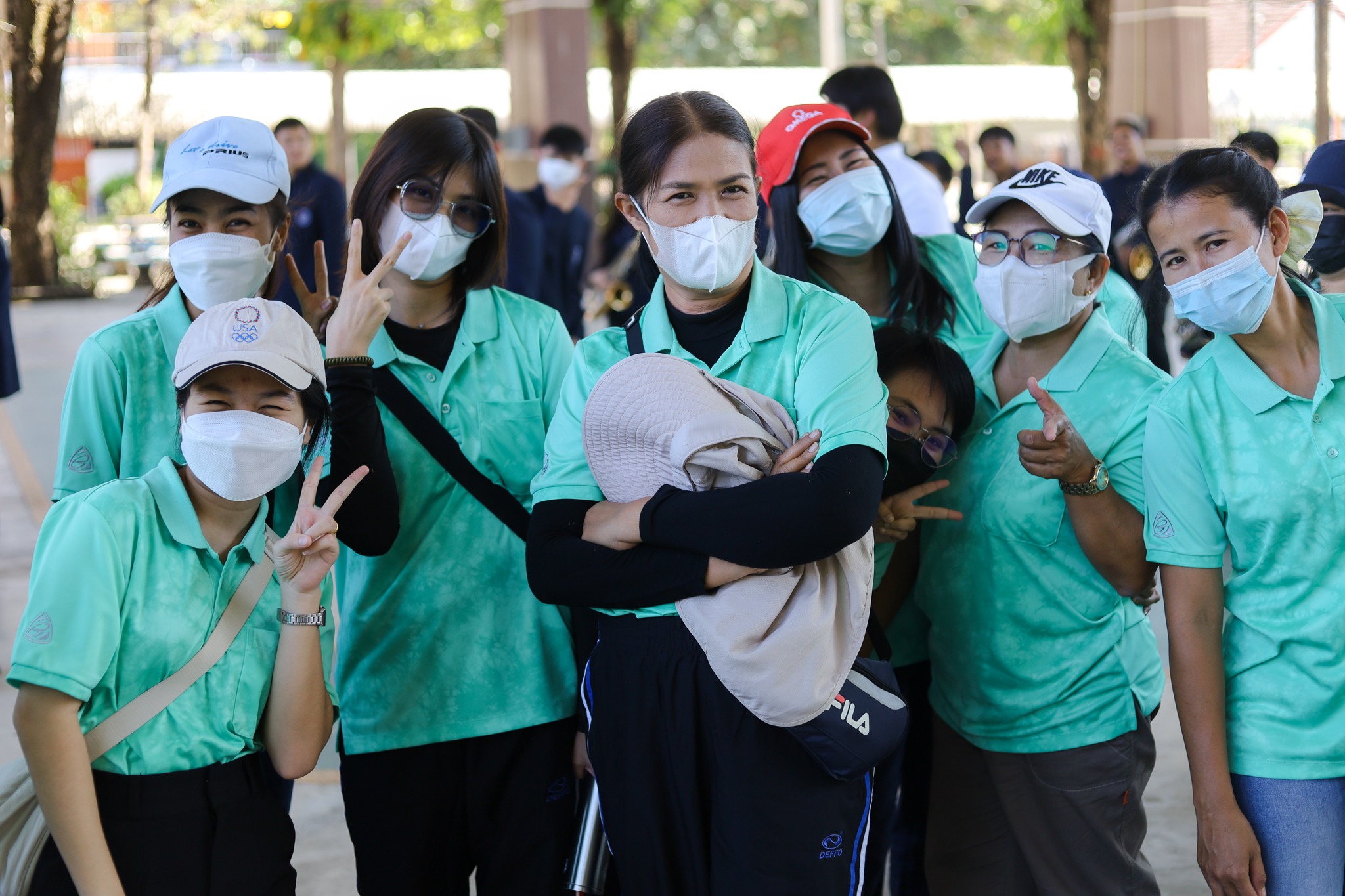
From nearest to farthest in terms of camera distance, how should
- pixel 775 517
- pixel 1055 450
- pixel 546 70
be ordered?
pixel 775 517 < pixel 1055 450 < pixel 546 70

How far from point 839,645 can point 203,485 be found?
1010mm

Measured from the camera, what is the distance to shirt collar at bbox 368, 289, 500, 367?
229 cm

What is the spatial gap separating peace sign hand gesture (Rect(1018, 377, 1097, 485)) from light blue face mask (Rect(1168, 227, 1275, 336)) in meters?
0.25

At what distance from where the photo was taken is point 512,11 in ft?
48.8

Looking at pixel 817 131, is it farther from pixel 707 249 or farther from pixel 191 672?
pixel 191 672

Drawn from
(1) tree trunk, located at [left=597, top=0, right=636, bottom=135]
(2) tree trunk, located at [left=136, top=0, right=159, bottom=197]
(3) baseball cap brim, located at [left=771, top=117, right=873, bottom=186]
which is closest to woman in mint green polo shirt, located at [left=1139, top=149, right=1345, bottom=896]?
(3) baseball cap brim, located at [left=771, top=117, right=873, bottom=186]

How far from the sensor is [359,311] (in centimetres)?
218

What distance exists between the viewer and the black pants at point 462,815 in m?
2.27

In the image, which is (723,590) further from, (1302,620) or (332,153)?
(332,153)

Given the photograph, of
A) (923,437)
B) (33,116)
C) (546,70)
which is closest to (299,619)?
(923,437)

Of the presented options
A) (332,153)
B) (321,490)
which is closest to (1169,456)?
(321,490)

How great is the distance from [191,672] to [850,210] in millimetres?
1603

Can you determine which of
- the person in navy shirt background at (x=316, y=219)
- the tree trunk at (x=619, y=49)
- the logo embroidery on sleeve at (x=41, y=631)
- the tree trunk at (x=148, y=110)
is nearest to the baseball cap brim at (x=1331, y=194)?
the logo embroidery on sleeve at (x=41, y=631)

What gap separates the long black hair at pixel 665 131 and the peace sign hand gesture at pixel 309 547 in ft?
2.20
